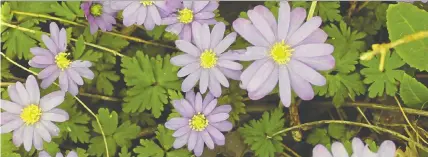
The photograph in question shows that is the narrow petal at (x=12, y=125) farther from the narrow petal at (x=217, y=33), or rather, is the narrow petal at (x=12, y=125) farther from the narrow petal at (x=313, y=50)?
the narrow petal at (x=313, y=50)

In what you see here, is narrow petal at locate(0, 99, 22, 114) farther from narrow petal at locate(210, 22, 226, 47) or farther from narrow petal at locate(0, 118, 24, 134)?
narrow petal at locate(210, 22, 226, 47)

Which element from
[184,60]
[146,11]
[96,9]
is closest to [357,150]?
[184,60]

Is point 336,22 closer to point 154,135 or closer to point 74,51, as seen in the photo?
point 154,135

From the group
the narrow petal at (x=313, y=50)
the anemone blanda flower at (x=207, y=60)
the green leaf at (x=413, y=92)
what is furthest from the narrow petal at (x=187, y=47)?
the green leaf at (x=413, y=92)

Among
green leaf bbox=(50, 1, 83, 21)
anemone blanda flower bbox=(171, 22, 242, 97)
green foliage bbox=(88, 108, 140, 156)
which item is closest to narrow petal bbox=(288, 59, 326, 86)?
anemone blanda flower bbox=(171, 22, 242, 97)

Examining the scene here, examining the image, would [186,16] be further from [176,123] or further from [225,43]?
[176,123]

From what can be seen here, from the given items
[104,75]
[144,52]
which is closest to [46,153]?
[104,75]
